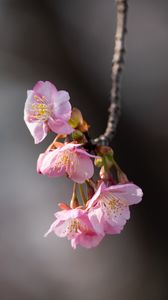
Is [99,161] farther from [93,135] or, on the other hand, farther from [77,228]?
[93,135]

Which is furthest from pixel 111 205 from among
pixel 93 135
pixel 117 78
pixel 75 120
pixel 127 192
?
pixel 93 135

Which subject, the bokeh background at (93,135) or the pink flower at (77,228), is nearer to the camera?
the pink flower at (77,228)

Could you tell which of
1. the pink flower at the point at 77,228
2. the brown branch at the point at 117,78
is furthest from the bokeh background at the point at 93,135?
the pink flower at the point at 77,228

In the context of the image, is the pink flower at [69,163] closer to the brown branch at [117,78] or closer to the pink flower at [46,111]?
the pink flower at [46,111]

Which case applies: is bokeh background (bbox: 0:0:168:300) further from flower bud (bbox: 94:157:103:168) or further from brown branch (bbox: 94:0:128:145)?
flower bud (bbox: 94:157:103:168)
